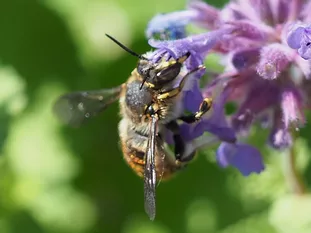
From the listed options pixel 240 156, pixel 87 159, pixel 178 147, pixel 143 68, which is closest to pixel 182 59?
pixel 143 68

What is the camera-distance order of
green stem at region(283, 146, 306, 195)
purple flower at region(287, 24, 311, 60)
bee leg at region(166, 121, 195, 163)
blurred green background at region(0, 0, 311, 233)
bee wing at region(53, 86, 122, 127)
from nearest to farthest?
purple flower at region(287, 24, 311, 60) < bee leg at region(166, 121, 195, 163) < bee wing at region(53, 86, 122, 127) < green stem at region(283, 146, 306, 195) < blurred green background at region(0, 0, 311, 233)

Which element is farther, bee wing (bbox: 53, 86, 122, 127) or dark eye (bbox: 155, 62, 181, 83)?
bee wing (bbox: 53, 86, 122, 127)

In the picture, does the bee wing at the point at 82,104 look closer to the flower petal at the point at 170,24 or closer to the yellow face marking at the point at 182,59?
the flower petal at the point at 170,24

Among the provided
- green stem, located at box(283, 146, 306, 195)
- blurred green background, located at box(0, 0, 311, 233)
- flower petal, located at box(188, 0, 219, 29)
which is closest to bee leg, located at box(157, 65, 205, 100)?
flower petal, located at box(188, 0, 219, 29)

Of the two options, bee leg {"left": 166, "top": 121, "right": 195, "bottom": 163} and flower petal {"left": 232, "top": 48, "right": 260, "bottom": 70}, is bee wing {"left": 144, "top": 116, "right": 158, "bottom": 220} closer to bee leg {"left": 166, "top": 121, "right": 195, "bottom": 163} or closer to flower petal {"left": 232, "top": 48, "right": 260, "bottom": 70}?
bee leg {"left": 166, "top": 121, "right": 195, "bottom": 163}

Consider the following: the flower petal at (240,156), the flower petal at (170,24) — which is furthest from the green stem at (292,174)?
the flower petal at (170,24)
